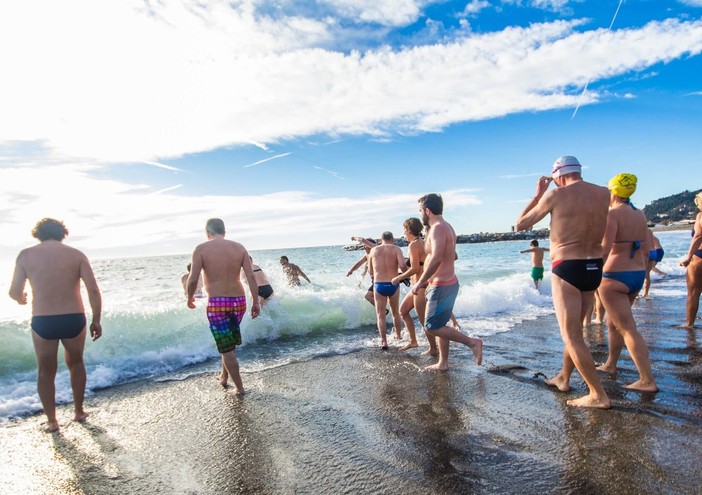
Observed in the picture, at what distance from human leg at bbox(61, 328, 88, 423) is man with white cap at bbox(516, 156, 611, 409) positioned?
4700 millimetres

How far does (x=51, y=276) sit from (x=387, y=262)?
5.02 m

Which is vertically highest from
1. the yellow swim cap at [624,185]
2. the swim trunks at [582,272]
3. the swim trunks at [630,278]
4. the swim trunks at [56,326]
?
the yellow swim cap at [624,185]

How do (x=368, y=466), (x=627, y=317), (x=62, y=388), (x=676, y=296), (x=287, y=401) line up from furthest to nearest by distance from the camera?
1. (x=676, y=296)
2. (x=62, y=388)
3. (x=287, y=401)
4. (x=627, y=317)
5. (x=368, y=466)

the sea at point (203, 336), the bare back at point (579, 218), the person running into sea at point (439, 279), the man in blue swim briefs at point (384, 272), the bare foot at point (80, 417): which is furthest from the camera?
the man in blue swim briefs at point (384, 272)

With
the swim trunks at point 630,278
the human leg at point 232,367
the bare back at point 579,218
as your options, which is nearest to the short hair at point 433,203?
the bare back at point 579,218

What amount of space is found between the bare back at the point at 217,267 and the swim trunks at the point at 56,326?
4.10 ft

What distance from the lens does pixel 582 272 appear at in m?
3.74

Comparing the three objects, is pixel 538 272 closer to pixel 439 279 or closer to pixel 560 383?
pixel 439 279

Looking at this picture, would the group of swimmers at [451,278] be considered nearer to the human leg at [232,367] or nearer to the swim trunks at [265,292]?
the human leg at [232,367]

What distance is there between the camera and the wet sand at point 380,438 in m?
2.78

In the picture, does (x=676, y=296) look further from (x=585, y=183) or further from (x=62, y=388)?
(x=62, y=388)

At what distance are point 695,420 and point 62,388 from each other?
732 centimetres

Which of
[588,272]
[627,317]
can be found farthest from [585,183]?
[627,317]

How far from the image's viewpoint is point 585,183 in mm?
3779
